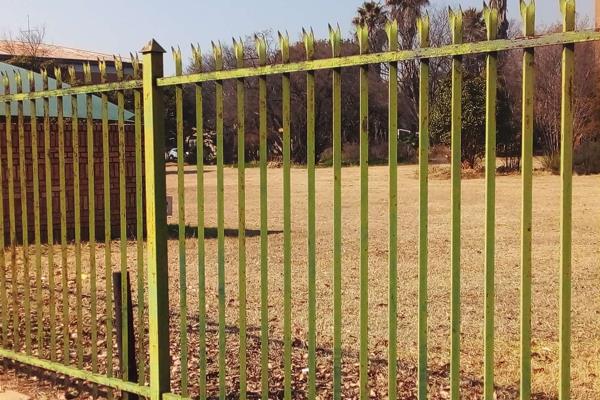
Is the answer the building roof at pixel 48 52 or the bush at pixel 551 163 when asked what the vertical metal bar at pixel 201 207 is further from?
the building roof at pixel 48 52

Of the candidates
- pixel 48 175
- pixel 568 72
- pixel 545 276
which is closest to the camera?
pixel 568 72

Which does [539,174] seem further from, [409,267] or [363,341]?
[363,341]

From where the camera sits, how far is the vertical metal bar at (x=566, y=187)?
232 centimetres

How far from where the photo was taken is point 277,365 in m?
5.02

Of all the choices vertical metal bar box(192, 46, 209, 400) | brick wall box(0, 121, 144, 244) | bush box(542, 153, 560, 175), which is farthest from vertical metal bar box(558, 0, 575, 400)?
bush box(542, 153, 560, 175)

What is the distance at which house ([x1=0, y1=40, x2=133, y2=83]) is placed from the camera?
40.0 meters

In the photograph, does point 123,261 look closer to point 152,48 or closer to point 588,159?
point 152,48

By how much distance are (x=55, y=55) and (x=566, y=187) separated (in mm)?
59350

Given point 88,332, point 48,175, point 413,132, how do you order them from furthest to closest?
point 413,132 < point 88,332 < point 48,175

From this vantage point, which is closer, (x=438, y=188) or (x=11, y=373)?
(x=11, y=373)

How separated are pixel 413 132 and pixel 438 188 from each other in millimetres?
14320

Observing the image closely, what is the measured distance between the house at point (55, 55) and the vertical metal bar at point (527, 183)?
1233 inches

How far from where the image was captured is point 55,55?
56.8m

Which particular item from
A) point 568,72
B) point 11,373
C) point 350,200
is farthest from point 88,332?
point 350,200
